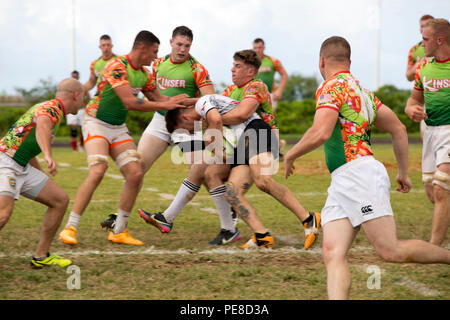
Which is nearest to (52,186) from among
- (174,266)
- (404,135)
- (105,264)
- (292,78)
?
(105,264)

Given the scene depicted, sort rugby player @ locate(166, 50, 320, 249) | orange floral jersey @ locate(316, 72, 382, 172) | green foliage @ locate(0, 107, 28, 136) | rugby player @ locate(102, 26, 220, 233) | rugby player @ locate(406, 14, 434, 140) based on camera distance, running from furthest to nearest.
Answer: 1. green foliage @ locate(0, 107, 28, 136)
2. rugby player @ locate(406, 14, 434, 140)
3. rugby player @ locate(102, 26, 220, 233)
4. rugby player @ locate(166, 50, 320, 249)
5. orange floral jersey @ locate(316, 72, 382, 172)

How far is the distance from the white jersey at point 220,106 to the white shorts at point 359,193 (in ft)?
7.01

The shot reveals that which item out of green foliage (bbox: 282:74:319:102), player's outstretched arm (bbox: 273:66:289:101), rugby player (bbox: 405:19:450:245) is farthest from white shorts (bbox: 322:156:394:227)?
green foliage (bbox: 282:74:319:102)

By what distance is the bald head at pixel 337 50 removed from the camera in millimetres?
3875

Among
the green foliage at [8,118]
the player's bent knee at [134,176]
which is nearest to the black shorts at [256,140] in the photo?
the player's bent knee at [134,176]

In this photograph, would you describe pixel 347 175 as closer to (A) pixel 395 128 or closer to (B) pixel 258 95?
(A) pixel 395 128

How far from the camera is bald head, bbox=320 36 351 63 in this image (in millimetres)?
3875

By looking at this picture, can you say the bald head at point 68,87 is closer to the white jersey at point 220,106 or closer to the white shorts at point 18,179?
the white shorts at point 18,179

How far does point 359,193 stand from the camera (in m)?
3.63

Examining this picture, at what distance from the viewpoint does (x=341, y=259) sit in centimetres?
353

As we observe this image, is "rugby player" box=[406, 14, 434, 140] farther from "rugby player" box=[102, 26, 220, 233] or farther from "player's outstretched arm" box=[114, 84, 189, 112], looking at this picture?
"player's outstretched arm" box=[114, 84, 189, 112]

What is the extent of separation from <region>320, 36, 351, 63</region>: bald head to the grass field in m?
1.73

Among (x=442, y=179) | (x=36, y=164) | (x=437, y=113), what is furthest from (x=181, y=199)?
(x=437, y=113)

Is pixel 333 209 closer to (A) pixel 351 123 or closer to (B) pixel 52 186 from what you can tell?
(A) pixel 351 123
